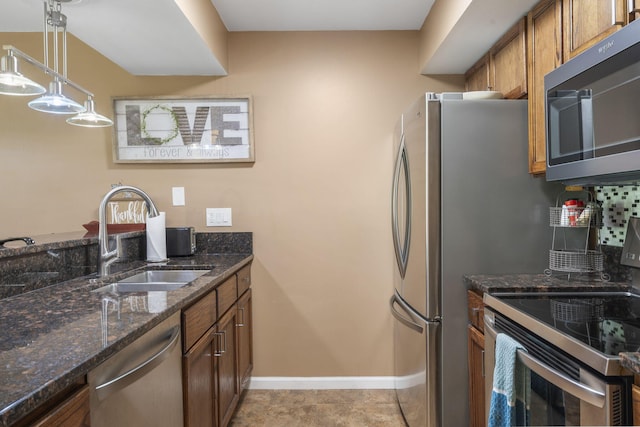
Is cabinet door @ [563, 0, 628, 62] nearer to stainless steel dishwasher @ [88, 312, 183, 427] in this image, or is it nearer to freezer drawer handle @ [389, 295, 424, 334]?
freezer drawer handle @ [389, 295, 424, 334]

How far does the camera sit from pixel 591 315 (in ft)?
3.85

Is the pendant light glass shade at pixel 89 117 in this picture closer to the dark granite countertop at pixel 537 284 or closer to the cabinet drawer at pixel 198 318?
the cabinet drawer at pixel 198 318

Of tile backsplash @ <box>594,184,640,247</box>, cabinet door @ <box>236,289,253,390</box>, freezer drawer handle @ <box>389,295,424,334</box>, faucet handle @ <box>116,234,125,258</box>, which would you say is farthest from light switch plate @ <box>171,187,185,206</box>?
tile backsplash @ <box>594,184,640,247</box>

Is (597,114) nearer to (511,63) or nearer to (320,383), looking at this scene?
(511,63)

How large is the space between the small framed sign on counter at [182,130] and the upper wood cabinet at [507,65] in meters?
1.46

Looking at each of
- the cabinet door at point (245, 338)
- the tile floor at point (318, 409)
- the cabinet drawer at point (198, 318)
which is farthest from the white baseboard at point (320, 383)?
the cabinet drawer at point (198, 318)

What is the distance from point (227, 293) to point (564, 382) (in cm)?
144

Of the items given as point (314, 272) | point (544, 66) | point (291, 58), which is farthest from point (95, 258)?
point (544, 66)

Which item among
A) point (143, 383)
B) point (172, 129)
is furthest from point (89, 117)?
point (143, 383)

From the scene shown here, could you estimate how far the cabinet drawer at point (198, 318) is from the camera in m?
1.32

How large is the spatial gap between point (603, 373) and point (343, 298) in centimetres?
172

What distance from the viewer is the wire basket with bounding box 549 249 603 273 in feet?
5.27

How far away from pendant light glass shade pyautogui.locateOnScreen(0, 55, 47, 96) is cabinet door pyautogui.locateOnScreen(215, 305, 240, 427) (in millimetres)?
1228

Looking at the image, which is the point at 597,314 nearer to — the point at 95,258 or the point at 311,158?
the point at 311,158
